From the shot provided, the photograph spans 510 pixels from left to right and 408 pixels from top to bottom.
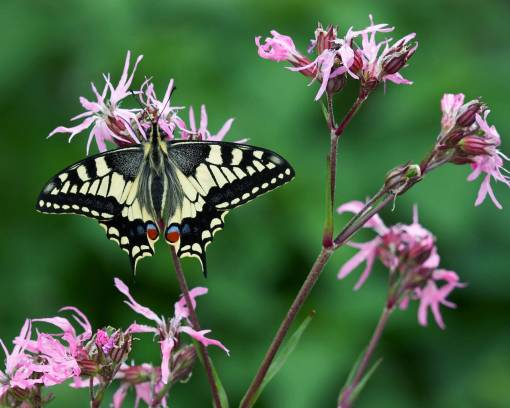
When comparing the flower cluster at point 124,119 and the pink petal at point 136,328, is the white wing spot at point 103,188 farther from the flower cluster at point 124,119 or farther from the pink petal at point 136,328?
the pink petal at point 136,328

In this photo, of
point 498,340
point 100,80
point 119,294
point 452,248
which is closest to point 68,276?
point 119,294

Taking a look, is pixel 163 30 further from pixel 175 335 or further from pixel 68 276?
pixel 175 335

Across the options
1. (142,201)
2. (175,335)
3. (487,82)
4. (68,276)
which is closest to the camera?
(175,335)

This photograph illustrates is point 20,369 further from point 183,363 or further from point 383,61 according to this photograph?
point 383,61

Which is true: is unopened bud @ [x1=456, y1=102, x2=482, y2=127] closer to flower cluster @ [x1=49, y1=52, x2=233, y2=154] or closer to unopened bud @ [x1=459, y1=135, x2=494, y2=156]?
unopened bud @ [x1=459, y1=135, x2=494, y2=156]

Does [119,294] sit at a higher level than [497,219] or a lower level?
lower

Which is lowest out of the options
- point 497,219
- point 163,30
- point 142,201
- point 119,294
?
point 119,294

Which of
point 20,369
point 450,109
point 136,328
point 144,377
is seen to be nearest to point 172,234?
point 136,328

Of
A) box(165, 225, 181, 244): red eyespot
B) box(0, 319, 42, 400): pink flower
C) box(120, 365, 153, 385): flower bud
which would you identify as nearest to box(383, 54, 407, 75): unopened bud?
box(165, 225, 181, 244): red eyespot
